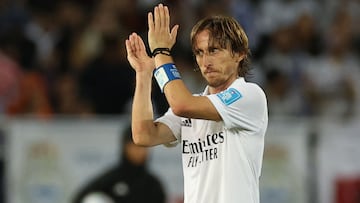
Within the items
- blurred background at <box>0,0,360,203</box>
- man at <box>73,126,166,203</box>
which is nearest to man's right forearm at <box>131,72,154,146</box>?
man at <box>73,126,166,203</box>

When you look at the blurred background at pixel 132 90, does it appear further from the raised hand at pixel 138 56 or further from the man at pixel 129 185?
the raised hand at pixel 138 56

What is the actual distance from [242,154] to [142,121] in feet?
2.12

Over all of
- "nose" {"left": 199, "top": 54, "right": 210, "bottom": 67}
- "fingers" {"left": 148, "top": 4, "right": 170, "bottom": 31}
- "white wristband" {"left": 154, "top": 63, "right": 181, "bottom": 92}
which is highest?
"fingers" {"left": 148, "top": 4, "right": 170, "bottom": 31}

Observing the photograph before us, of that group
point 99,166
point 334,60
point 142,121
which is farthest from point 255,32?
point 142,121

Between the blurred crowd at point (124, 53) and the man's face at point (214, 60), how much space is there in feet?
18.2

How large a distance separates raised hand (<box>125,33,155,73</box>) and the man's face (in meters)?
0.38

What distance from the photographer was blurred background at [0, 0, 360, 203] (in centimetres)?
1104

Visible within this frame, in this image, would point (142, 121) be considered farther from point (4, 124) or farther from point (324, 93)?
point (324, 93)

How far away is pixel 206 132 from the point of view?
5844mm

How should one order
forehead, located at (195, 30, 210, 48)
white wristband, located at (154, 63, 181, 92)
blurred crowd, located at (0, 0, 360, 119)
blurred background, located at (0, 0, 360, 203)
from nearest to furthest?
white wristband, located at (154, 63, 181, 92) → forehead, located at (195, 30, 210, 48) → blurred background, located at (0, 0, 360, 203) → blurred crowd, located at (0, 0, 360, 119)

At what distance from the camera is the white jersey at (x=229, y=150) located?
5.69m

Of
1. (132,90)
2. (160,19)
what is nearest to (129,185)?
(132,90)

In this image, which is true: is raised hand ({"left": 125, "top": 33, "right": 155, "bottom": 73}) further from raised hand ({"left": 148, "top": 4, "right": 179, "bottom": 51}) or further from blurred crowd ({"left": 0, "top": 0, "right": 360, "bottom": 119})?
blurred crowd ({"left": 0, "top": 0, "right": 360, "bottom": 119})

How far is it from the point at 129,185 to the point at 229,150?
13.3 feet
